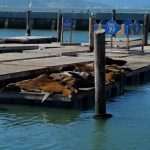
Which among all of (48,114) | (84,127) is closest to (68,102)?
(48,114)

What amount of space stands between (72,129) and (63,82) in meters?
2.52

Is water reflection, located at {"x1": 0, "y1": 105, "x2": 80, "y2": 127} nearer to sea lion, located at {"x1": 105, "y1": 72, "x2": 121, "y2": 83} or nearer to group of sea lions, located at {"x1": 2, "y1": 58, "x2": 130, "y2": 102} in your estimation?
group of sea lions, located at {"x1": 2, "y1": 58, "x2": 130, "y2": 102}

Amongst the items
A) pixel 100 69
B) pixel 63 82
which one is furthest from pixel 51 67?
pixel 100 69

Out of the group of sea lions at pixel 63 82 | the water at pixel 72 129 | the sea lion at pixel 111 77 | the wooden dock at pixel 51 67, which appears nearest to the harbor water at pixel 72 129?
the water at pixel 72 129

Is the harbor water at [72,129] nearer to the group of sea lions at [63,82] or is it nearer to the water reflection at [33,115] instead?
the water reflection at [33,115]

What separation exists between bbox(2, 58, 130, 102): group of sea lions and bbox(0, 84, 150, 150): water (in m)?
0.46

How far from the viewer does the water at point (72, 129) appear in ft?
37.1

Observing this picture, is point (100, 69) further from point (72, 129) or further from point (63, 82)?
point (63, 82)

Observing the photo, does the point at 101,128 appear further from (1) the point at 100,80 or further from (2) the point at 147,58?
(2) the point at 147,58

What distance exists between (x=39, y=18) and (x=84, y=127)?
59.1 meters

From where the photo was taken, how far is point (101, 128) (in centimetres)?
1254

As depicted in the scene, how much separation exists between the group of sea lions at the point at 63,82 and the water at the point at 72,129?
46 centimetres

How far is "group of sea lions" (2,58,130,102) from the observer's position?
14.1 m

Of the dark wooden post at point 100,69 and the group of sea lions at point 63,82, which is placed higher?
the dark wooden post at point 100,69
